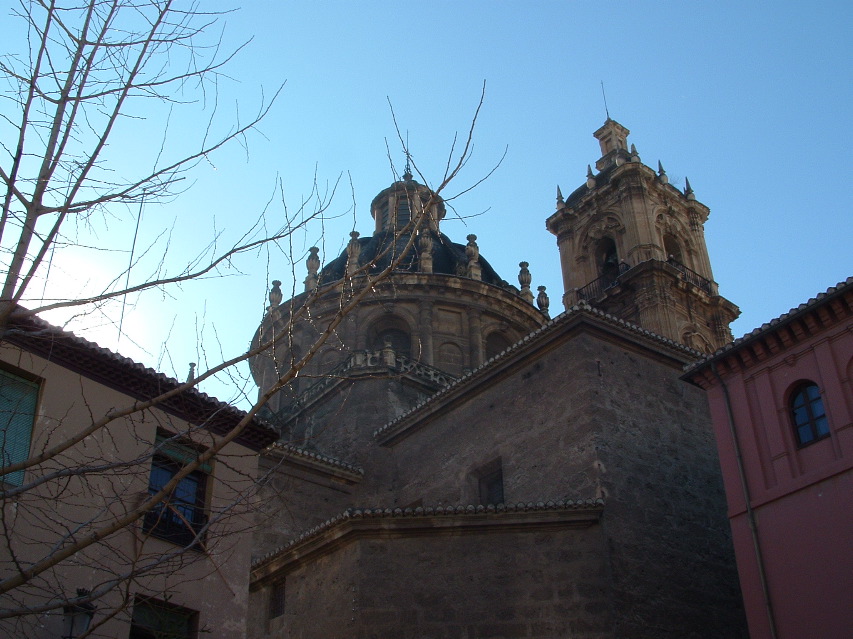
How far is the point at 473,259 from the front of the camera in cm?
3728

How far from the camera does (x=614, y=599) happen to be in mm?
15812

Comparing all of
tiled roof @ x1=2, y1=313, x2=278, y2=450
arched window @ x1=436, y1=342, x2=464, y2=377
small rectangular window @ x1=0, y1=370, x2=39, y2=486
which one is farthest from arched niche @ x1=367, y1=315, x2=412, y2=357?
small rectangular window @ x1=0, y1=370, x2=39, y2=486

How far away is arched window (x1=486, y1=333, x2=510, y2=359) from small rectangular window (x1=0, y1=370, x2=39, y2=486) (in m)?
22.5

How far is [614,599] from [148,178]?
11.4 meters

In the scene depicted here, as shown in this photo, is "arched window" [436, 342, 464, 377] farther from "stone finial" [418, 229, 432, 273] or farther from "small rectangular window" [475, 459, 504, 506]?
"small rectangular window" [475, 459, 504, 506]

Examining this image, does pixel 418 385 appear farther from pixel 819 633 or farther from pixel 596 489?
pixel 819 633

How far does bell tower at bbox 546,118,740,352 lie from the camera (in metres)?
31.4

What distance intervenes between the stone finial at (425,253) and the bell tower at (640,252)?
463cm

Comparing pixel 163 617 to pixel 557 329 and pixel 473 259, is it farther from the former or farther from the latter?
pixel 473 259

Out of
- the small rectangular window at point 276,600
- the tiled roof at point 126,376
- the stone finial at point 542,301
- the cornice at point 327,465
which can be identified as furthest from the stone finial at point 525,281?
the tiled roof at point 126,376

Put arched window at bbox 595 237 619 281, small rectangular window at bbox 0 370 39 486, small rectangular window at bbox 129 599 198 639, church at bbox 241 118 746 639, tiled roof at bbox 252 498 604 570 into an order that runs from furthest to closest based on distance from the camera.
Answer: arched window at bbox 595 237 619 281 → tiled roof at bbox 252 498 604 570 → church at bbox 241 118 746 639 → small rectangular window at bbox 129 599 198 639 → small rectangular window at bbox 0 370 39 486

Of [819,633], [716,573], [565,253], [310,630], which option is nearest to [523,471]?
[716,573]

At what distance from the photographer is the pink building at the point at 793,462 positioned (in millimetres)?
13523

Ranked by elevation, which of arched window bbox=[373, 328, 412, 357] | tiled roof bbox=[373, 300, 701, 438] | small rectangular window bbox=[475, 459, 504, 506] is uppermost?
arched window bbox=[373, 328, 412, 357]
